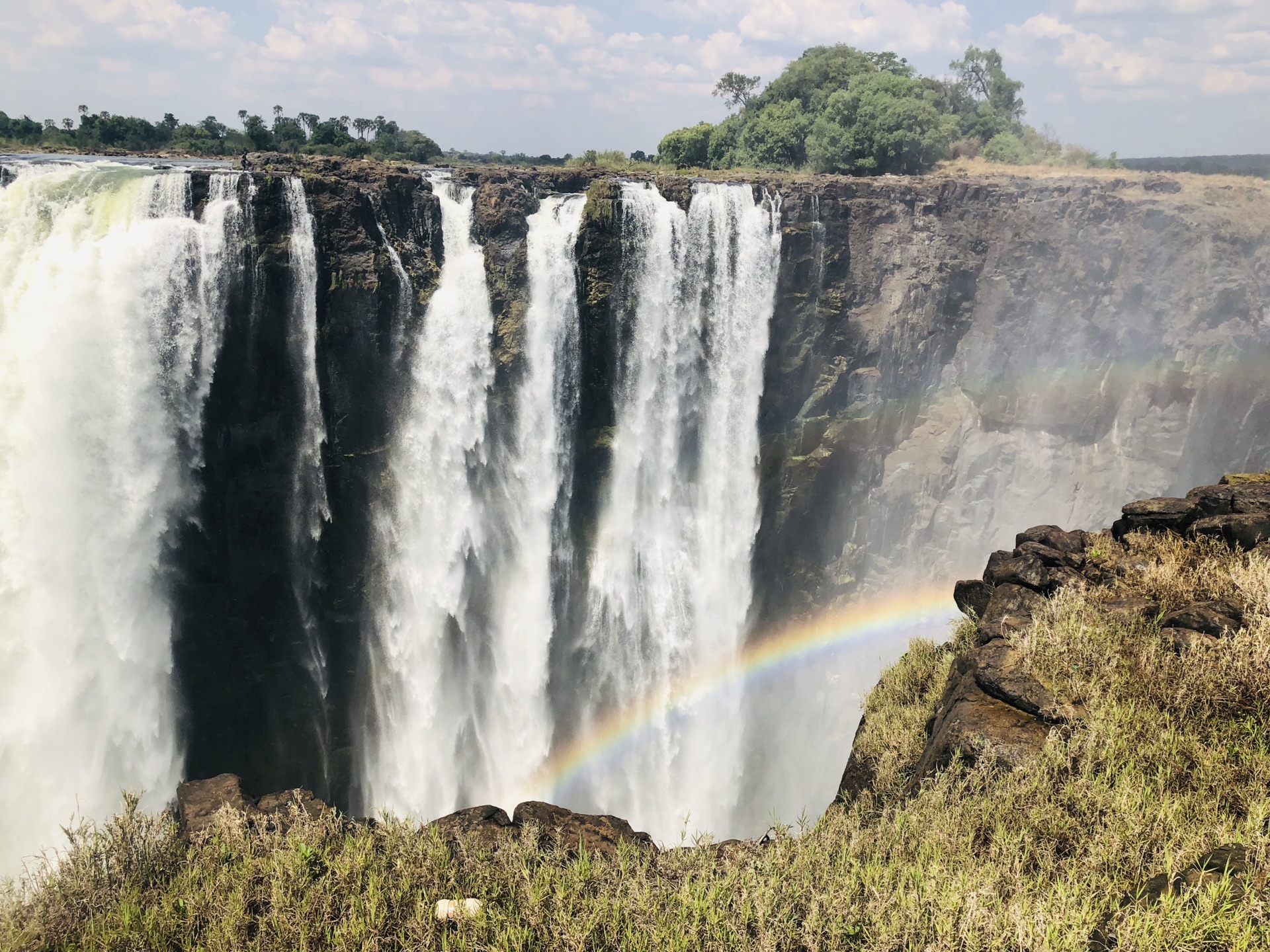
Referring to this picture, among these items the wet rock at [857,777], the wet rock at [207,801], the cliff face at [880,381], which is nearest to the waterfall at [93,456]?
the cliff face at [880,381]

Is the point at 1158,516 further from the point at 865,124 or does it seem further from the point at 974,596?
the point at 865,124

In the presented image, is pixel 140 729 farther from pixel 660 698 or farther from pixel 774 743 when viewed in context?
pixel 774 743

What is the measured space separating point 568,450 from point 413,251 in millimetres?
7590

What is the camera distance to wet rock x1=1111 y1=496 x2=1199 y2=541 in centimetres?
1022

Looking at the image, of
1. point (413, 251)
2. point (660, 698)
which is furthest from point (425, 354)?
point (660, 698)

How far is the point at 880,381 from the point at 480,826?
25.4 m

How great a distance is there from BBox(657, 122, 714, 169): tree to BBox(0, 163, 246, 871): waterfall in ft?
119

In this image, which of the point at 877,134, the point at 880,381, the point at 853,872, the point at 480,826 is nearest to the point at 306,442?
the point at 480,826

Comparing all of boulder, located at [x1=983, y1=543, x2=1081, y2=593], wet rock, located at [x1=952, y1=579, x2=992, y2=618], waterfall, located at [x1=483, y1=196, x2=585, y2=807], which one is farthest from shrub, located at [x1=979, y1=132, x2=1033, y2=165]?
boulder, located at [x1=983, y1=543, x2=1081, y2=593]

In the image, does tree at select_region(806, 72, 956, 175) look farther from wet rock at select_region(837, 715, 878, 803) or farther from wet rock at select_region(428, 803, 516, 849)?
wet rock at select_region(428, 803, 516, 849)

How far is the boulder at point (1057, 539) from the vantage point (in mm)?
11055

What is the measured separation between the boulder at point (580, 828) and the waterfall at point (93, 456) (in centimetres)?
1417

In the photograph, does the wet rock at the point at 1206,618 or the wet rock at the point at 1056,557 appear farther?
the wet rock at the point at 1056,557

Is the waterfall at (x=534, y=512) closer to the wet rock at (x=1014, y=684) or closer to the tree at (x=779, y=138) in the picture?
the wet rock at (x=1014, y=684)
